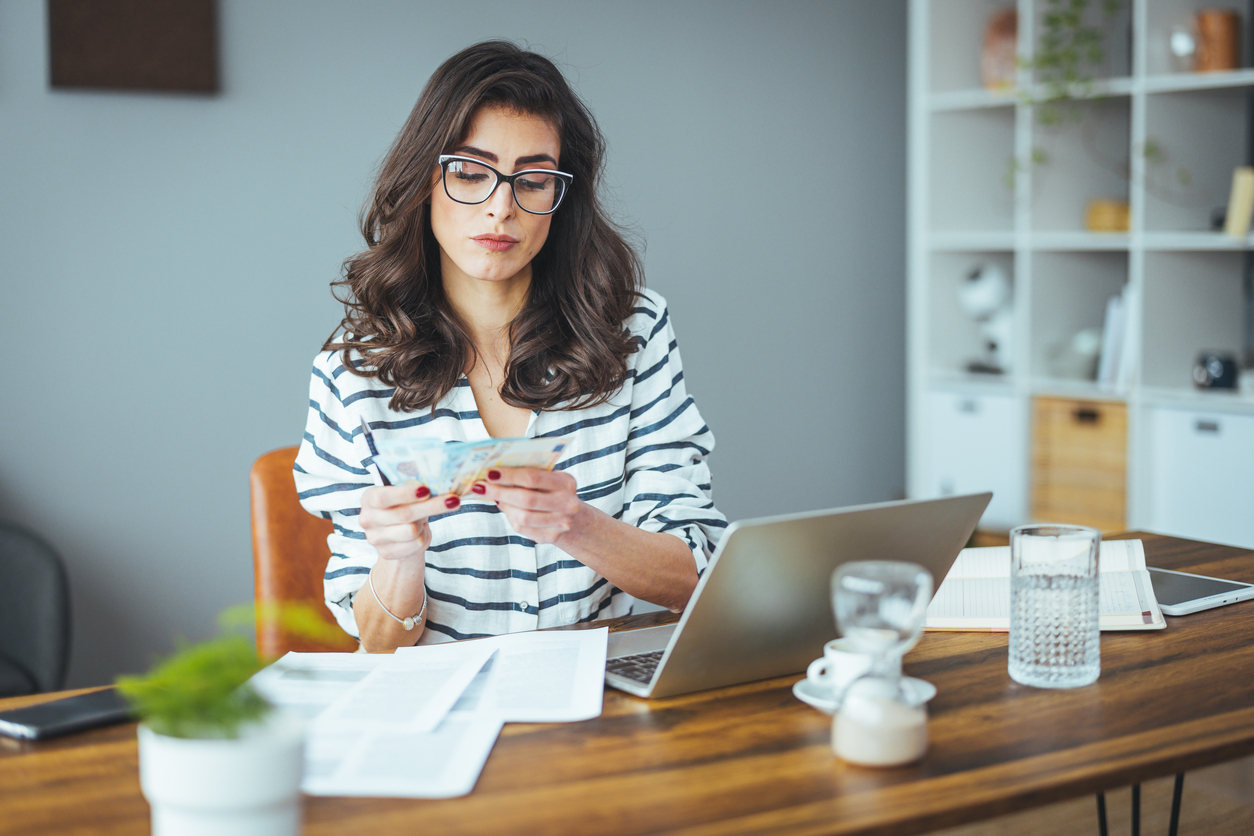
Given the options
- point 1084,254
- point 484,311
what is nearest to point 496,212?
point 484,311

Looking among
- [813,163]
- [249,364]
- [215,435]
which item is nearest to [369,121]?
[249,364]

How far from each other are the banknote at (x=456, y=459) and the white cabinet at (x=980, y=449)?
2.54m

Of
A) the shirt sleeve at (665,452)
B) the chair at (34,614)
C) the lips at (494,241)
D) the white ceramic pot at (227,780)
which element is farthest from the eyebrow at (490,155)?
the chair at (34,614)

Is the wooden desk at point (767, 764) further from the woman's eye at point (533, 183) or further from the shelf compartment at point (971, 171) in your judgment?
the shelf compartment at point (971, 171)

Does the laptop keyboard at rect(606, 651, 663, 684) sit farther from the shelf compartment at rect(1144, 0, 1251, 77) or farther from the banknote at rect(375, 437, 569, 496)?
the shelf compartment at rect(1144, 0, 1251, 77)

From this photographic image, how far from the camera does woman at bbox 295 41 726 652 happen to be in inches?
62.4

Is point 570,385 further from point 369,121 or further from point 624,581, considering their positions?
point 369,121

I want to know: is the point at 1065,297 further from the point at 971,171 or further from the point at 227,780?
the point at 227,780

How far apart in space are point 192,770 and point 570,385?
1029 millimetres

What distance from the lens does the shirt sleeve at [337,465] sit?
157 cm

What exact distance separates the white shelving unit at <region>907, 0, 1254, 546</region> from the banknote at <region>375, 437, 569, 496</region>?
8.13 ft

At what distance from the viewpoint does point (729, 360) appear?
371 cm

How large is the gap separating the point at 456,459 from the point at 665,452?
643 millimetres

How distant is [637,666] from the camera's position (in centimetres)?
119
